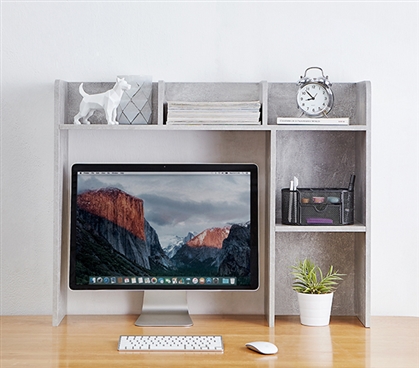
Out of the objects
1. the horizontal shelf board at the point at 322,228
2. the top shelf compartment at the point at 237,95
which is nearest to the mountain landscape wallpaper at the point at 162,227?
the horizontal shelf board at the point at 322,228

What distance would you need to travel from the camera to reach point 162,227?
81.5 inches

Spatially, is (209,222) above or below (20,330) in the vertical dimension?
above

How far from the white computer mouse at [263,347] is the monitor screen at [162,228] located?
305 mm

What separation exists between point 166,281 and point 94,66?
0.83m

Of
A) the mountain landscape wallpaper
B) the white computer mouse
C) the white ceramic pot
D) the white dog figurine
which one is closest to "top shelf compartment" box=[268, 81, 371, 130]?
the mountain landscape wallpaper

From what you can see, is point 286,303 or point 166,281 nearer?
point 166,281

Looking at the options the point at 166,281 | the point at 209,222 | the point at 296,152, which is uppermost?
the point at 296,152

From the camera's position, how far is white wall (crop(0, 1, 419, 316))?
219 centimetres

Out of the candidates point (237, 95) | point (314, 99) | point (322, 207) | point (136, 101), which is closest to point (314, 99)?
point (314, 99)

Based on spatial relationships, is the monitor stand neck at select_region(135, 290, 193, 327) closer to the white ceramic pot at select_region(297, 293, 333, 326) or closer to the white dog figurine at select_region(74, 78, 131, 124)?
the white ceramic pot at select_region(297, 293, 333, 326)

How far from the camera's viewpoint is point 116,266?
2.05 m

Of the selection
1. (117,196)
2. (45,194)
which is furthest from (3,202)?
(117,196)

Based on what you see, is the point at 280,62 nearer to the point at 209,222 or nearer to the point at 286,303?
the point at 209,222

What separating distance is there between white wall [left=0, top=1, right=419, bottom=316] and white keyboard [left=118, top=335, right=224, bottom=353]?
1.78 ft
